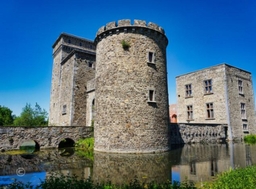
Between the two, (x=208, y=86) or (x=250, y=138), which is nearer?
(x=250, y=138)

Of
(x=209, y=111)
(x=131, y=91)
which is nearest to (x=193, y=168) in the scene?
(x=131, y=91)

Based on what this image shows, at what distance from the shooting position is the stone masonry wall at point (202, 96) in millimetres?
22062

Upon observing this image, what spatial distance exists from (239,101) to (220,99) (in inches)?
114

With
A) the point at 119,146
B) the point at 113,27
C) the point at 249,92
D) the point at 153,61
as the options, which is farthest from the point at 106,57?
Result: the point at 249,92

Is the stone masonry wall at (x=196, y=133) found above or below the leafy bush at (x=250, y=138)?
above

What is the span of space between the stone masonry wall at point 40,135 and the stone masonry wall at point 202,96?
545 inches

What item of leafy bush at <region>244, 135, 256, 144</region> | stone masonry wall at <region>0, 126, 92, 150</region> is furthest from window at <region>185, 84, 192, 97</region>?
stone masonry wall at <region>0, 126, 92, 150</region>

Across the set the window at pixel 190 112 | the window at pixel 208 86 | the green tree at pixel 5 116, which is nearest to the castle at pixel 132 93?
the window at pixel 190 112

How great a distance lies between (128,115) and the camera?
12.3 metres

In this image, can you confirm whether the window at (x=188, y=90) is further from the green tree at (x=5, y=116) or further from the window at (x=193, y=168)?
the green tree at (x=5, y=116)

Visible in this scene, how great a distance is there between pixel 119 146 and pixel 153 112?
3070 mm

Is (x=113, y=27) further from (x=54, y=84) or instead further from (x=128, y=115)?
(x=54, y=84)

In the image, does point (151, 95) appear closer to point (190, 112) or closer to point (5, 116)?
point (190, 112)

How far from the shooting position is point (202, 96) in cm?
2391
